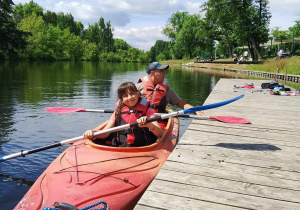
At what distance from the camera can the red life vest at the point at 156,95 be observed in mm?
5246

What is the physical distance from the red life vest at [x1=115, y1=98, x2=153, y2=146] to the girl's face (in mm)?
101

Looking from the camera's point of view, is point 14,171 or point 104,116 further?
point 104,116

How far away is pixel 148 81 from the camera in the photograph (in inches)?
214

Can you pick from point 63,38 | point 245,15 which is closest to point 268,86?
point 245,15

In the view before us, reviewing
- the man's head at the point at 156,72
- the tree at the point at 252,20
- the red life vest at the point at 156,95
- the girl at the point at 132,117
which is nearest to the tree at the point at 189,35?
the tree at the point at 252,20

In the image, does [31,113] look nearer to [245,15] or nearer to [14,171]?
[14,171]

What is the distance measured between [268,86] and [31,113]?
9.28 metres

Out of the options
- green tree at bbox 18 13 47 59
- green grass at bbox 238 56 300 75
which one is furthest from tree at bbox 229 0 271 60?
green tree at bbox 18 13 47 59

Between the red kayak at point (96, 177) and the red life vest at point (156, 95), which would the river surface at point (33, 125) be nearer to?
the red kayak at point (96, 177)

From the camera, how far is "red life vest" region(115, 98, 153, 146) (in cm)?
402

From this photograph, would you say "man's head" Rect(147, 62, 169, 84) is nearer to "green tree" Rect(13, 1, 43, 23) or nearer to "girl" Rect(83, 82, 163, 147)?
"girl" Rect(83, 82, 163, 147)

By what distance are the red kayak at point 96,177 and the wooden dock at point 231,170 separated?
355 millimetres

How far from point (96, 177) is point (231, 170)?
153cm

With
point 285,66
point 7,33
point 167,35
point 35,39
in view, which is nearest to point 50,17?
point 35,39
